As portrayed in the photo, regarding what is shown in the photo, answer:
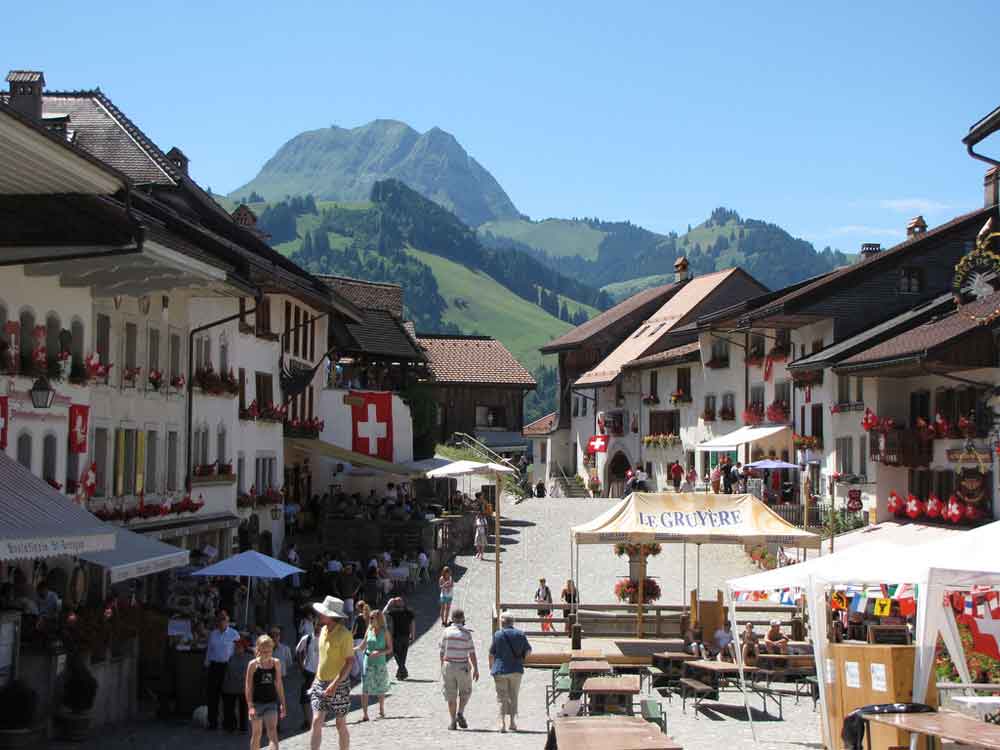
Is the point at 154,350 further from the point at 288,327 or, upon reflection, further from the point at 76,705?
the point at 76,705

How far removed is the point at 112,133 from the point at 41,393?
1839 centimetres

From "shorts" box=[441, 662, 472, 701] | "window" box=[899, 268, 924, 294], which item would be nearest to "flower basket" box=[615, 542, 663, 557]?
"shorts" box=[441, 662, 472, 701]

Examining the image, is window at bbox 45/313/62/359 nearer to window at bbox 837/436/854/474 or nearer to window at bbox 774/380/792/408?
window at bbox 837/436/854/474

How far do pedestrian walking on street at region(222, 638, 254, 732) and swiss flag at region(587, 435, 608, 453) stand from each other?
2178 inches

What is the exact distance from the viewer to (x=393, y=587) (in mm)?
40062

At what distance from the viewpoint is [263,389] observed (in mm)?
43500

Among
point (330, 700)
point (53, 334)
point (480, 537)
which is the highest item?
point (53, 334)

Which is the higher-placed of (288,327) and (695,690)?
(288,327)

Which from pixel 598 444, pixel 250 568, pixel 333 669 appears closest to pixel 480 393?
pixel 598 444

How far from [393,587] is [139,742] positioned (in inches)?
811

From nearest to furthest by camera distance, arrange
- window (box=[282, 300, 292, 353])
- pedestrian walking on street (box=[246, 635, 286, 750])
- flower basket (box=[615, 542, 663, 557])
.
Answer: pedestrian walking on street (box=[246, 635, 286, 750]) → flower basket (box=[615, 542, 663, 557]) → window (box=[282, 300, 292, 353])

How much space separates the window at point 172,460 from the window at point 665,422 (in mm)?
37065

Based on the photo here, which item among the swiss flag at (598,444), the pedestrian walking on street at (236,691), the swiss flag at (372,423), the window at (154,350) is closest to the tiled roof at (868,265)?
the swiss flag at (372,423)

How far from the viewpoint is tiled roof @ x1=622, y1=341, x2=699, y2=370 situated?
66.1 meters
